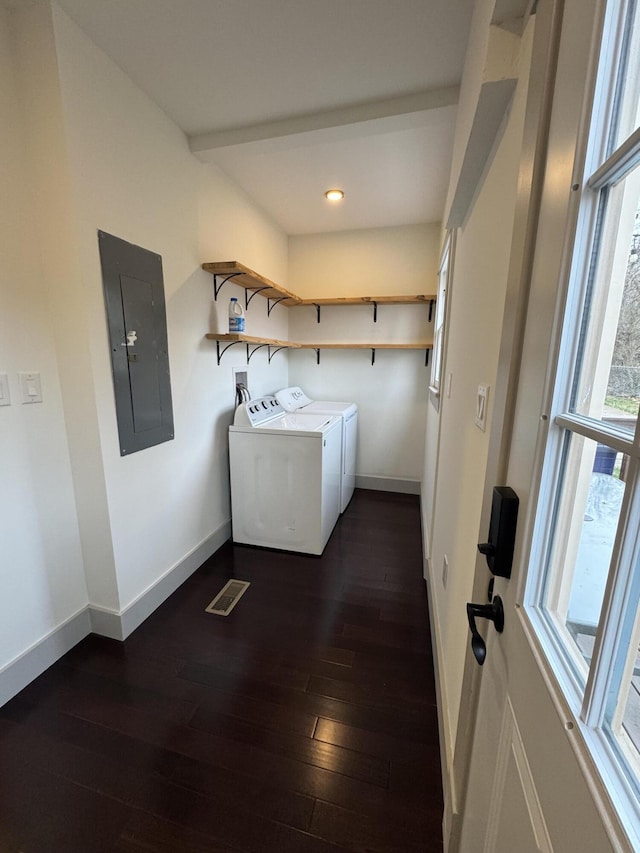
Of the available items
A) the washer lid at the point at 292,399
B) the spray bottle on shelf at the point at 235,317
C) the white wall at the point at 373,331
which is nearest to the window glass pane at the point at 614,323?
the spray bottle on shelf at the point at 235,317

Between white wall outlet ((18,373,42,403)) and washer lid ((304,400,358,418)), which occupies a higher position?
white wall outlet ((18,373,42,403))

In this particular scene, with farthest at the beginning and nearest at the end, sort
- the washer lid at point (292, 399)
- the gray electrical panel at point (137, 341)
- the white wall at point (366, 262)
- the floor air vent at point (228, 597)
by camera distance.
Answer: the white wall at point (366, 262), the washer lid at point (292, 399), the floor air vent at point (228, 597), the gray electrical panel at point (137, 341)

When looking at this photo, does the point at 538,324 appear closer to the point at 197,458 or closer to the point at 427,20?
the point at 427,20

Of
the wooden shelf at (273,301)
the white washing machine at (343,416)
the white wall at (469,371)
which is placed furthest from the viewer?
the white washing machine at (343,416)

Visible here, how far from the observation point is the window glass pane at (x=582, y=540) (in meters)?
0.41

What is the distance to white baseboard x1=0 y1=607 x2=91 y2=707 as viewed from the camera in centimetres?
138

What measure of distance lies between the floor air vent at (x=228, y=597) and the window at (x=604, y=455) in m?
1.76

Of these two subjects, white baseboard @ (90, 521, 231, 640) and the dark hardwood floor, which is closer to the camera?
the dark hardwood floor

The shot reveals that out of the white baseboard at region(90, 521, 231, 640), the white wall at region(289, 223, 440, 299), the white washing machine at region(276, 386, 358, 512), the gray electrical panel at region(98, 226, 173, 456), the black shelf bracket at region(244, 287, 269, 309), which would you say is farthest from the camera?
the white wall at region(289, 223, 440, 299)

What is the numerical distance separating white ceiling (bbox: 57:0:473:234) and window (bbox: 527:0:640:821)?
4.61ft

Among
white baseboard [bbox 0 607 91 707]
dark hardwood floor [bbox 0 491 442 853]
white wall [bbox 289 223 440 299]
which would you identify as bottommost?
dark hardwood floor [bbox 0 491 442 853]

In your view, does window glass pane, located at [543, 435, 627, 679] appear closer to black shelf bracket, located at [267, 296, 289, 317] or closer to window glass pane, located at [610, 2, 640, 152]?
window glass pane, located at [610, 2, 640, 152]

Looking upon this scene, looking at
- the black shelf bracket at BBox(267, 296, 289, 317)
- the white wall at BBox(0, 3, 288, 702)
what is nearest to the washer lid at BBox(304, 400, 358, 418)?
the black shelf bracket at BBox(267, 296, 289, 317)

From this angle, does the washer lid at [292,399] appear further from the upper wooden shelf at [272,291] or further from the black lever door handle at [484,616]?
the black lever door handle at [484,616]
